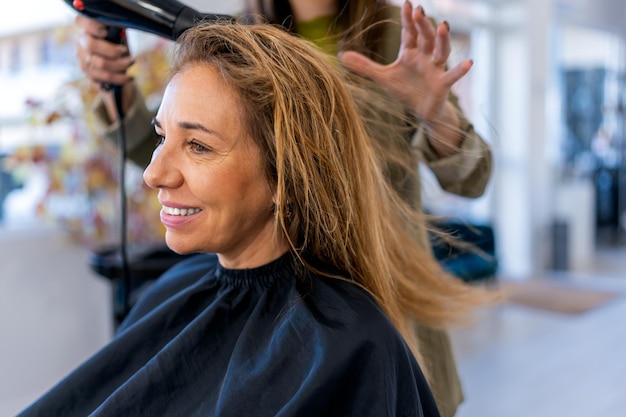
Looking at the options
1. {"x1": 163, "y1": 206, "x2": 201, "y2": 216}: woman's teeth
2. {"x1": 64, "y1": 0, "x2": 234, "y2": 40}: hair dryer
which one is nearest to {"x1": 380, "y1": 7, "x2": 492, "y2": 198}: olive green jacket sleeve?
{"x1": 64, "y1": 0, "x2": 234, "y2": 40}: hair dryer

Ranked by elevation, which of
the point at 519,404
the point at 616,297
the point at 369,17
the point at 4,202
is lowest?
the point at 616,297

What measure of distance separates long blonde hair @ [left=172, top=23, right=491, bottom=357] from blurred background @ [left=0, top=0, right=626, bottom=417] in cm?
26

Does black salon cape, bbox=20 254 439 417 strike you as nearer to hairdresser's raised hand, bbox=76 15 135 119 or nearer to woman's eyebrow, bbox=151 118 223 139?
woman's eyebrow, bbox=151 118 223 139

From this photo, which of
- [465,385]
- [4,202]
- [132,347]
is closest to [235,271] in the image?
[132,347]

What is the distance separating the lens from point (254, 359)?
2.97 feet

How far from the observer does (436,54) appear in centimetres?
93

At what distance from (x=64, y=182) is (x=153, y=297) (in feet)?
5.11

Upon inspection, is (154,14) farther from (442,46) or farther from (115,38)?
(442,46)

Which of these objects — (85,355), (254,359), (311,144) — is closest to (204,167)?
(311,144)

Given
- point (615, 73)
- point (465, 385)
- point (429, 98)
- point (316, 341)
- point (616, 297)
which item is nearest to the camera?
point (316, 341)

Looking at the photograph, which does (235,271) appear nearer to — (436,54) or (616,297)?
(436,54)

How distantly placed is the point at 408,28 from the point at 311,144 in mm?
203

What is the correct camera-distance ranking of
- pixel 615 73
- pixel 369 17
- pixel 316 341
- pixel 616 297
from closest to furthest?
1. pixel 316 341
2. pixel 369 17
3. pixel 616 297
4. pixel 615 73

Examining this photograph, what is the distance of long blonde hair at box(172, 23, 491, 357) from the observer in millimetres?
899
